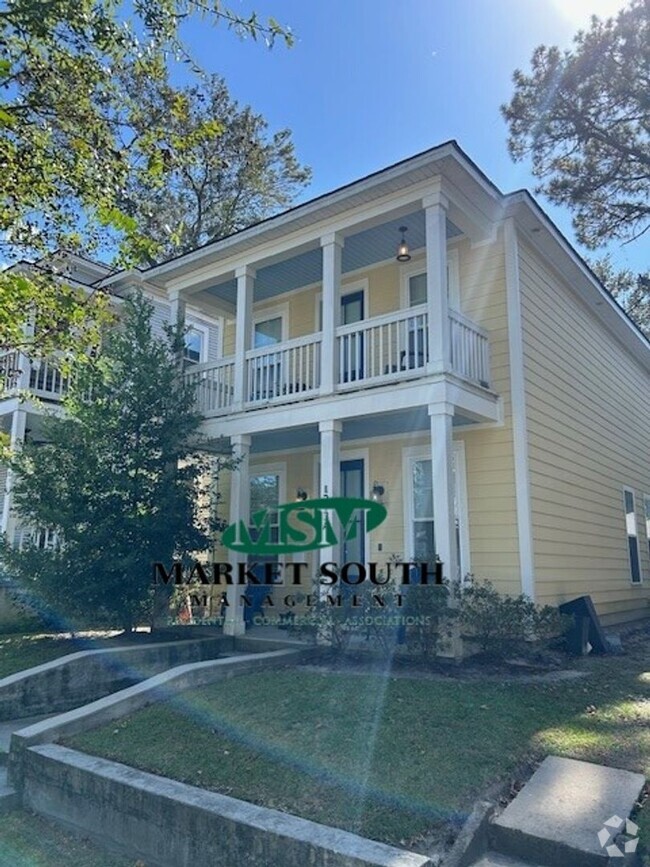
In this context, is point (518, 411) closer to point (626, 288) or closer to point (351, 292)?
point (351, 292)

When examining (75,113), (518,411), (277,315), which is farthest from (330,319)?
(75,113)

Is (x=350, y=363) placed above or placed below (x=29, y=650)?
above

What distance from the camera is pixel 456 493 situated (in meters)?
8.76

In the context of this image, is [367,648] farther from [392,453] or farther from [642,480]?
[642,480]

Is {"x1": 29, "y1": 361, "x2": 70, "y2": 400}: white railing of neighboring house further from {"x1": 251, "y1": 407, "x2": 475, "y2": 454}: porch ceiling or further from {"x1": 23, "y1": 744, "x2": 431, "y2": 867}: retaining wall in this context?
{"x1": 23, "y1": 744, "x2": 431, "y2": 867}: retaining wall

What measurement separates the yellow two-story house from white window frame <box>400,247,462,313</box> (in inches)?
1.1

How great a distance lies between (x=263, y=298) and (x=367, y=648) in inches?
279

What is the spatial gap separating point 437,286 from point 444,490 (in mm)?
2500

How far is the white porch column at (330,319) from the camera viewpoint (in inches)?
332

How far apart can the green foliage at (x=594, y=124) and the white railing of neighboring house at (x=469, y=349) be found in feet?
23.8

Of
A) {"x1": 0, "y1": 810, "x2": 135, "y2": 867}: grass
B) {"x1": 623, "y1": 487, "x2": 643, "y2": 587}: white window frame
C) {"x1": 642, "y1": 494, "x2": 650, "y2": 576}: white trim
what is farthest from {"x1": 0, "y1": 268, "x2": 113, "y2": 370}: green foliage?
{"x1": 642, "y1": 494, "x2": 650, "y2": 576}: white trim

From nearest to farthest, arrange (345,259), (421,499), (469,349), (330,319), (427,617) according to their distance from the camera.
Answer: (427,617) → (469,349) → (330,319) → (421,499) → (345,259)

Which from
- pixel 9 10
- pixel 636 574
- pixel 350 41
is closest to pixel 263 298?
pixel 350 41

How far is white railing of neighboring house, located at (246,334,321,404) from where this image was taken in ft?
29.7
